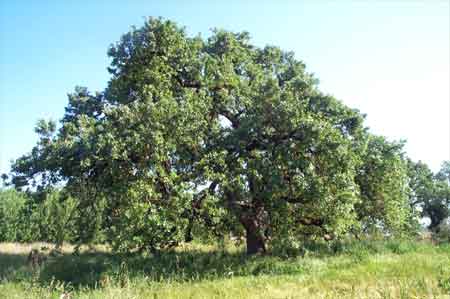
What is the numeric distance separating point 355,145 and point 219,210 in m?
7.70

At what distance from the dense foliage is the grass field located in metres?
1.27

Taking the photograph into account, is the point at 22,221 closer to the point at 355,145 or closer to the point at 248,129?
the point at 248,129

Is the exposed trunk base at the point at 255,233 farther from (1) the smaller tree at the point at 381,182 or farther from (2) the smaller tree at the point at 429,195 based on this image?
(2) the smaller tree at the point at 429,195

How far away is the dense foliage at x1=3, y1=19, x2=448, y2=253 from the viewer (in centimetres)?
1472

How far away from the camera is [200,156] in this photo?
16328mm

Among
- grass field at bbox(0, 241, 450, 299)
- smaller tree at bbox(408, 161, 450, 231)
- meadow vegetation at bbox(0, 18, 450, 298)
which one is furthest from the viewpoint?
smaller tree at bbox(408, 161, 450, 231)

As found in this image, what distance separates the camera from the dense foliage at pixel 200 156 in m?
14.7

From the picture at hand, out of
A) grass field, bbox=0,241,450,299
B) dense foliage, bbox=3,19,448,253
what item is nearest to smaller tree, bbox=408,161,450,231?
dense foliage, bbox=3,19,448,253

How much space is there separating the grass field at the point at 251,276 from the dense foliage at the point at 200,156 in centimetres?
127

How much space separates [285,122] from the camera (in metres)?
16.3

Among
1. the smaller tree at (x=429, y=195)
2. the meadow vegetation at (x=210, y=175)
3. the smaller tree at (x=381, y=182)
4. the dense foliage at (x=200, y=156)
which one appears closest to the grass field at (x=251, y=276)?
the meadow vegetation at (x=210, y=175)

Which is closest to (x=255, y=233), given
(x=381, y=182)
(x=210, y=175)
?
(x=210, y=175)

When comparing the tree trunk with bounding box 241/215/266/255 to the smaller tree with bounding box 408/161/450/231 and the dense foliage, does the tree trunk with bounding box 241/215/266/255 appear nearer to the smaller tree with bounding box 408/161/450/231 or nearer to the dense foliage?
the dense foliage

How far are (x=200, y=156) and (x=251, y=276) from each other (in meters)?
5.67
